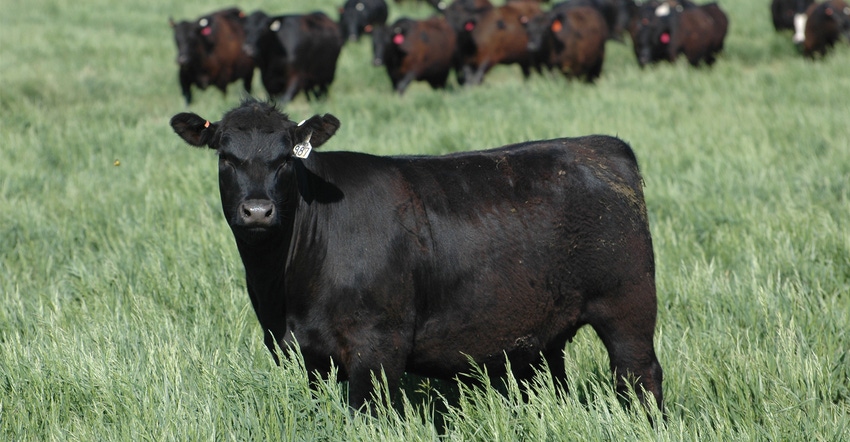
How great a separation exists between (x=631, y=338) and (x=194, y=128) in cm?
199

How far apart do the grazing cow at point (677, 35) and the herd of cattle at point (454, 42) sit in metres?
0.02

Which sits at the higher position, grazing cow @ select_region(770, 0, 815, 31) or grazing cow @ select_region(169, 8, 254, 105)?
grazing cow @ select_region(169, 8, 254, 105)

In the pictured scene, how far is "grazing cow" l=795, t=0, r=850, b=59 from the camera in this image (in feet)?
63.0

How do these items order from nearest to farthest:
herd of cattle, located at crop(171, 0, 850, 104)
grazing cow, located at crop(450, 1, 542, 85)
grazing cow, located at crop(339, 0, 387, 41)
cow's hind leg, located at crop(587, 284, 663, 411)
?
cow's hind leg, located at crop(587, 284, 663, 411) < herd of cattle, located at crop(171, 0, 850, 104) < grazing cow, located at crop(450, 1, 542, 85) < grazing cow, located at crop(339, 0, 387, 41)

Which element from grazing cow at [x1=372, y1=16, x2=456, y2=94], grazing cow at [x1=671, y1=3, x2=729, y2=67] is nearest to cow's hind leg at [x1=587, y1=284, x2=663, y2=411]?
grazing cow at [x1=372, y1=16, x2=456, y2=94]

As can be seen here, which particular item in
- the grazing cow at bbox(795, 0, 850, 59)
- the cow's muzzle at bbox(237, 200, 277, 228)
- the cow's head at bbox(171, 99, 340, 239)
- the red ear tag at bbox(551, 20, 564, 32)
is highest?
the cow's head at bbox(171, 99, 340, 239)

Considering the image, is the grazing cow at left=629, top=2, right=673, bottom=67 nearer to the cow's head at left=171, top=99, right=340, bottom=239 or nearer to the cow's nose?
the cow's head at left=171, top=99, right=340, bottom=239

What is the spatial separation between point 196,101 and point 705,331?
12221mm

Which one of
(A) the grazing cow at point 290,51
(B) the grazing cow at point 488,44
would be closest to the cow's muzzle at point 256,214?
(A) the grazing cow at point 290,51

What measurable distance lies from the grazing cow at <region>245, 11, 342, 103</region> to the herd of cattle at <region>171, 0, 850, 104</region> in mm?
17

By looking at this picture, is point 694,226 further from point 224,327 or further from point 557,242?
point 224,327

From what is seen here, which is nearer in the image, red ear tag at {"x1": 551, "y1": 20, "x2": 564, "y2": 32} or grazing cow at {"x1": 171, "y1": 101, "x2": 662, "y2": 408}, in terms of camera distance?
grazing cow at {"x1": 171, "y1": 101, "x2": 662, "y2": 408}

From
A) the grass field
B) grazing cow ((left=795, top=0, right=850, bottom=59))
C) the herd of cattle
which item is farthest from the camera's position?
grazing cow ((left=795, top=0, right=850, bottom=59))

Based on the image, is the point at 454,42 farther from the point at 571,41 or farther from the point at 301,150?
the point at 301,150
